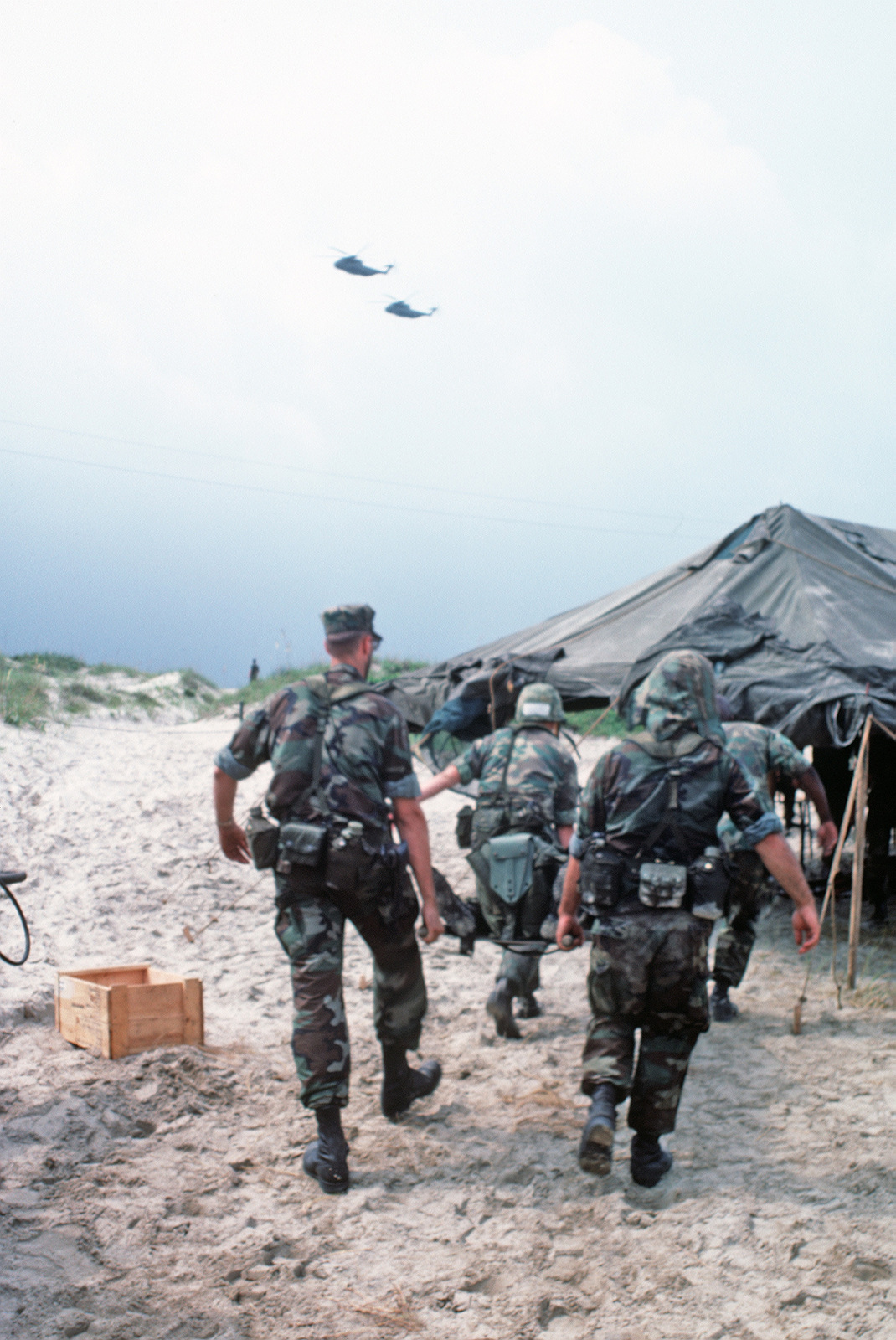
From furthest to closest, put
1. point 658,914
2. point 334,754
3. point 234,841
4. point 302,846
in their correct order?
point 234,841 → point 334,754 → point 302,846 → point 658,914

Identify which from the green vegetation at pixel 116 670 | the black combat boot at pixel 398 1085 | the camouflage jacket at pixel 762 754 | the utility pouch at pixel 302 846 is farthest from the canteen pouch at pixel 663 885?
the green vegetation at pixel 116 670

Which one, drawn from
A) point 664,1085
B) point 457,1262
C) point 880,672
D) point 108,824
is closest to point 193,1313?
point 457,1262

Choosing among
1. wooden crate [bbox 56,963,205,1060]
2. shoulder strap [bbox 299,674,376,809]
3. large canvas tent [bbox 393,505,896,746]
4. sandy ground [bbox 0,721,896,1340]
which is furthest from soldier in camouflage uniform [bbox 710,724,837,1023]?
wooden crate [bbox 56,963,205,1060]

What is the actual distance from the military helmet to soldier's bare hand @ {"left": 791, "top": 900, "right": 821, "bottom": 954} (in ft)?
8.14

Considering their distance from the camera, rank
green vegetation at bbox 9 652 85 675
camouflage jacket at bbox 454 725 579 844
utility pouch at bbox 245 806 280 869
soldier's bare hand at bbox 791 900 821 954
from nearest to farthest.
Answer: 1. soldier's bare hand at bbox 791 900 821 954
2. utility pouch at bbox 245 806 280 869
3. camouflage jacket at bbox 454 725 579 844
4. green vegetation at bbox 9 652 85 675

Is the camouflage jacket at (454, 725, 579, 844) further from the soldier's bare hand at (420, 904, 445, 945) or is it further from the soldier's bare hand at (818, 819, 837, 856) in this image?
the soldier's bare hand at (420, 904, 445, 945)

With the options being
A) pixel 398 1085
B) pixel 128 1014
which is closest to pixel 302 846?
pixel 398 1085

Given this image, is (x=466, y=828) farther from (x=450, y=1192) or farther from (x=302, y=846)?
(x=450, y=1192)

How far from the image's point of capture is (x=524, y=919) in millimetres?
5836

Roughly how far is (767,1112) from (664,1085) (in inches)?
46.3

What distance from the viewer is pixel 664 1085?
3.74 meters

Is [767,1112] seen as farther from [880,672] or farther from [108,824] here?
[108,824]

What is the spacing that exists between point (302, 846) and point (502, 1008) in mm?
2192

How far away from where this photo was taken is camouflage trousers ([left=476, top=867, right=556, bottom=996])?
18.9 feet
